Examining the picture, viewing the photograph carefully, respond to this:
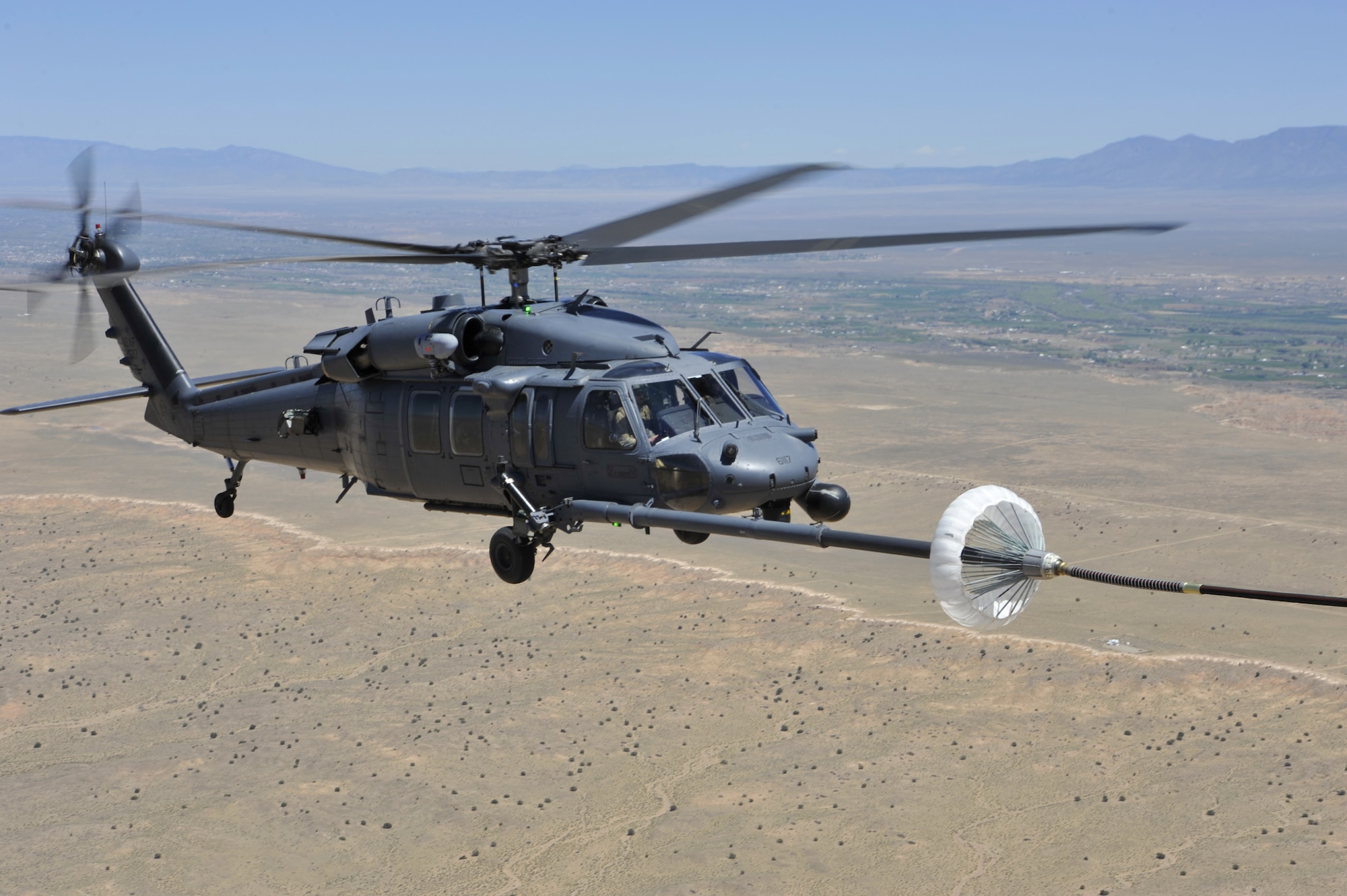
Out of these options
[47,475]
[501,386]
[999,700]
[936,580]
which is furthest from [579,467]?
[47,475]

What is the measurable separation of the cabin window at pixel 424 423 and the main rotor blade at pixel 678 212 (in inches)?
128

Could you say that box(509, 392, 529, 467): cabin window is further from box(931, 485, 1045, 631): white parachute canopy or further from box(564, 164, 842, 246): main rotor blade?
box(931, 485, 1045, 631): white parachute canopy

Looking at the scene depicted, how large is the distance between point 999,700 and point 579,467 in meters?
42.9

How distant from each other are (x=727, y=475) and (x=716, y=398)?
1871mm

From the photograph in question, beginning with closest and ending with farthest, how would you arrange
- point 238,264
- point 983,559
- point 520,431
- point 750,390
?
point 983,559, point 238,264, point 520,431, point 750,390

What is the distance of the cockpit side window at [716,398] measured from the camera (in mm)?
19266

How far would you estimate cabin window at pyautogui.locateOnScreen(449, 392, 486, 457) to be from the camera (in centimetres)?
1978

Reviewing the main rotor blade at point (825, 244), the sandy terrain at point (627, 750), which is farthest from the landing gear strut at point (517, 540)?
the sandy terrain at point (627, 750)

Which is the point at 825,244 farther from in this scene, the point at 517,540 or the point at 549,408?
the point at 517,540

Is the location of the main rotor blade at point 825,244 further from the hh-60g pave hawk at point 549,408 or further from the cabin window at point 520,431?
the cabin window at point 520,431

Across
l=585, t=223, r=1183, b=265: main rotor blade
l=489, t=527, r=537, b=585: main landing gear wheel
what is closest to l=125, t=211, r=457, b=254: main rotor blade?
l=585, t=223, r=1183, b=265: main rotor blade

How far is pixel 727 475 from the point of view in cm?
1794

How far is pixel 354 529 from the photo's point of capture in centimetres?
8575

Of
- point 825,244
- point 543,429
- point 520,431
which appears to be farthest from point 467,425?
point 825,244
